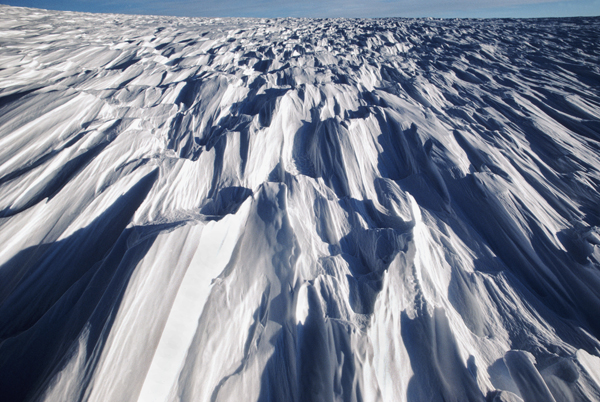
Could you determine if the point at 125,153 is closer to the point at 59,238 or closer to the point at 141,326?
the point at 59,238

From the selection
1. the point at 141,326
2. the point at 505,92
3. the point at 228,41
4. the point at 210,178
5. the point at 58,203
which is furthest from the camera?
the point at 228,41

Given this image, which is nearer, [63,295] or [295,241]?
[63,295]

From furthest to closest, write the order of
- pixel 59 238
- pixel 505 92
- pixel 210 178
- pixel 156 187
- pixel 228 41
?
pixel 228 41, pixel 505 92, pixel 210 178, pixel 156 187, pixel 59 238

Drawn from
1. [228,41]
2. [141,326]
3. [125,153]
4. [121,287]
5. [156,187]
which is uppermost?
[228,41]

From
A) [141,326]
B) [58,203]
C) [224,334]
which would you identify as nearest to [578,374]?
[224,334]

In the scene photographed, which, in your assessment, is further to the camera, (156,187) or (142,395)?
(156,187)

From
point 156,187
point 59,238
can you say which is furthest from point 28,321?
point 156,187

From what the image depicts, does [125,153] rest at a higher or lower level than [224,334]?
higher
